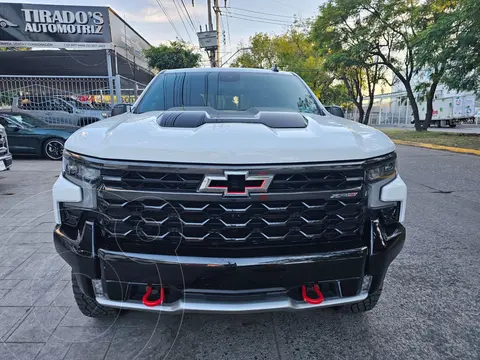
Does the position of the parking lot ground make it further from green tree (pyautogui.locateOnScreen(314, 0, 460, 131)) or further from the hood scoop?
green tree (pyautogui.locateOnScreen(314, 0, 460, 131))

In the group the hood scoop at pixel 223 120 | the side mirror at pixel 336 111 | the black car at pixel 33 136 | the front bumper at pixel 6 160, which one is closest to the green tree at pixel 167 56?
the black car at pixel 33 136

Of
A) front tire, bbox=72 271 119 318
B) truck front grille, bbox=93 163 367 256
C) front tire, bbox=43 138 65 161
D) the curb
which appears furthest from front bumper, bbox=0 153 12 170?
the curb

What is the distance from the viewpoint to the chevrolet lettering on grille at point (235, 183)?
156cm

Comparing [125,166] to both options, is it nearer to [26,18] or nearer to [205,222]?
[205,222]

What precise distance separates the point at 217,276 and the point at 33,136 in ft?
31.5

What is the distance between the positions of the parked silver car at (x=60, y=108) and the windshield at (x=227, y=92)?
8873 mm

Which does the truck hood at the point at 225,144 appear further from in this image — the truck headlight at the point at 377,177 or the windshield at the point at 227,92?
the windshield at the point at 227,92

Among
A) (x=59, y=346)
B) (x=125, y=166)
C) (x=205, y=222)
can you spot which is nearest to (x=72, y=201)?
(x=125, y=166)

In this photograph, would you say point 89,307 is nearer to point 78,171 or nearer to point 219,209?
point 78,171

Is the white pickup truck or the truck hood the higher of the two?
the truck hood

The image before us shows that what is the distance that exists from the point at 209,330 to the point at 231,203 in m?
1.07

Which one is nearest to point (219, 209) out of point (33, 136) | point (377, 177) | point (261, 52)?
point (377, 177)

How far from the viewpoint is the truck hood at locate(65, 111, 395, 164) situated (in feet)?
5.15

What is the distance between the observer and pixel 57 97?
11398 mm
